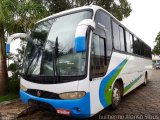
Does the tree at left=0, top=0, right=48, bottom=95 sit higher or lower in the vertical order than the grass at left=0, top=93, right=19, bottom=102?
higher

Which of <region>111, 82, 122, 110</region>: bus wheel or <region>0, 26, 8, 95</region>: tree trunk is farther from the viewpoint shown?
<region>0, 26, 8, 95</region>: tree trunk

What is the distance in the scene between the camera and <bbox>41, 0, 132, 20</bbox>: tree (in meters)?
15.3

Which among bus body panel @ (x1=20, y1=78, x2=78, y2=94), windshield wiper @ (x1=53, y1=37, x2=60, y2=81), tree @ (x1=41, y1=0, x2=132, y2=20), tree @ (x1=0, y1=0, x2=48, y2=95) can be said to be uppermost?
tree @ (x1=41, y1=0, x2=132, y2=20)

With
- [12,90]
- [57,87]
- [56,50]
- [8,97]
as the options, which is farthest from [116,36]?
[12,90]

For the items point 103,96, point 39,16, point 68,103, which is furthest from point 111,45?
point 39,16

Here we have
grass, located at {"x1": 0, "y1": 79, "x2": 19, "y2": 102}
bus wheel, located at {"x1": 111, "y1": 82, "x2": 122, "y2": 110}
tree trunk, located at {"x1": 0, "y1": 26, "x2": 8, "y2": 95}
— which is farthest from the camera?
tree trunk, located at {"x1": 0, "y1": 26, "x2": 8, "y2": 95}

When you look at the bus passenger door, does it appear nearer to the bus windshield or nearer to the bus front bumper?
the bus front bumper

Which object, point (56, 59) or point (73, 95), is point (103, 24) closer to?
point (56, 59)

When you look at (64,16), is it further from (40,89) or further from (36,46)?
(40,89)

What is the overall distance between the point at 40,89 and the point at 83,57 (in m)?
1.36

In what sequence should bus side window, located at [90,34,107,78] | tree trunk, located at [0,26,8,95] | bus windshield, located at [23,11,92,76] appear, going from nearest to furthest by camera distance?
1. bus windshield, located at [23,11,92,76]
2. bus side window, located at [90,34,107,78]
3. tree trunk, located at [0,26,8,95]

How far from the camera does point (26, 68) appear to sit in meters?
5.36

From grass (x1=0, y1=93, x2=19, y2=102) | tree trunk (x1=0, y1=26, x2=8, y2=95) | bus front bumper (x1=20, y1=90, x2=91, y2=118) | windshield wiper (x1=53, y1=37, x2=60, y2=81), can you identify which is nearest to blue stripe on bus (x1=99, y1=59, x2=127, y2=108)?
bus front bumper (x1=20, y1=90, x2=91, y2=118)

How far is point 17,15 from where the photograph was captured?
796 centimetres
